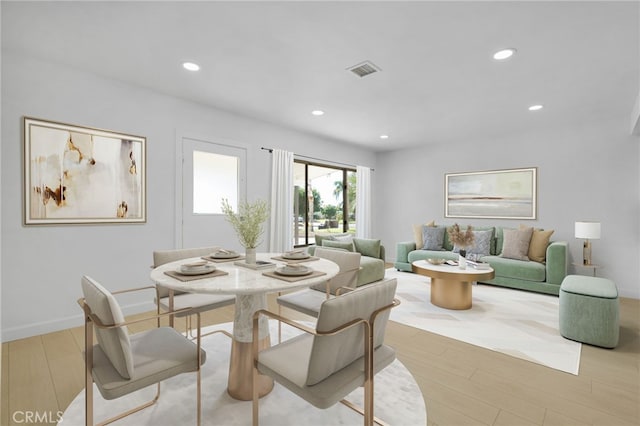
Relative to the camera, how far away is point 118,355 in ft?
4.38

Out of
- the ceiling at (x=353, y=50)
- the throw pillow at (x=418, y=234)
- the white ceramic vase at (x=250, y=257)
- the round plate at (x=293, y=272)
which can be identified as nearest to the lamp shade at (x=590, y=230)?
the ceiling at (x=353, y=50)

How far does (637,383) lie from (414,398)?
67.3 inches

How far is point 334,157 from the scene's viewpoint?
6.19 metres

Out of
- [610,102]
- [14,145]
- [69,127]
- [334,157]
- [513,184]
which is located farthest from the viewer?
[334,157]

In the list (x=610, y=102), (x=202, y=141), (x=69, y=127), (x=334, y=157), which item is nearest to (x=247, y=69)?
(x=202, y=141)

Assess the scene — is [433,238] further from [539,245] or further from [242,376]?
[242,376]

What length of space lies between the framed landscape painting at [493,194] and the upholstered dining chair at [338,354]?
503 centimetres

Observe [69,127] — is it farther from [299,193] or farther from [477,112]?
[477,112]

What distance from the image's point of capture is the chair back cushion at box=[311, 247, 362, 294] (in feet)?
9.07

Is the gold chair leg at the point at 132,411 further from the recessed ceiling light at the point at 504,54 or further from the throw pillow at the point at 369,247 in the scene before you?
the recessed ceiling light at the point at 504,54

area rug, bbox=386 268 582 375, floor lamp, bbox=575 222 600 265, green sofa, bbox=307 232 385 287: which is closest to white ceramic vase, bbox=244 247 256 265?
area rug, bbox=386 268 582 375

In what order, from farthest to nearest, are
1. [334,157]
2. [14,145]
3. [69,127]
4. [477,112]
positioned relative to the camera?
[334,157] → [477,112] → [69,127] → [14,145]

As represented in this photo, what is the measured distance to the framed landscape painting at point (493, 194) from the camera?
532cm

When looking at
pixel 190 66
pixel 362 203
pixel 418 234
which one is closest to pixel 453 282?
pixel 418 234
